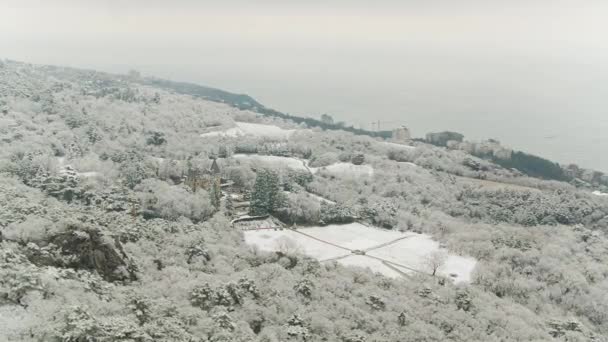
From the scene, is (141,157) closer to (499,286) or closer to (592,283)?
(499,286)

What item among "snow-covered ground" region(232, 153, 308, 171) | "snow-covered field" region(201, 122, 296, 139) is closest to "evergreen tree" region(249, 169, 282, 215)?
"snow-covered ground" region(232, 153, 308, 171)

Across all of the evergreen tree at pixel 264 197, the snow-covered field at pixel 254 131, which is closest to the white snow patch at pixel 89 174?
the evergreen tree at pixel 264 197

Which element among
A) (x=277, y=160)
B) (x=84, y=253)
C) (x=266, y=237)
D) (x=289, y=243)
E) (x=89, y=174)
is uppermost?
(x=84, y=253)

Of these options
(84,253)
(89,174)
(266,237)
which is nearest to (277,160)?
(89,174)

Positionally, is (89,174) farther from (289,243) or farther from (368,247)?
(368,247)

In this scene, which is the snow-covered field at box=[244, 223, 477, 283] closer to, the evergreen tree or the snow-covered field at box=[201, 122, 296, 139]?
the evergreen tree

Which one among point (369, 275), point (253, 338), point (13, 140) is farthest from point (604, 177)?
point (13, 140)
